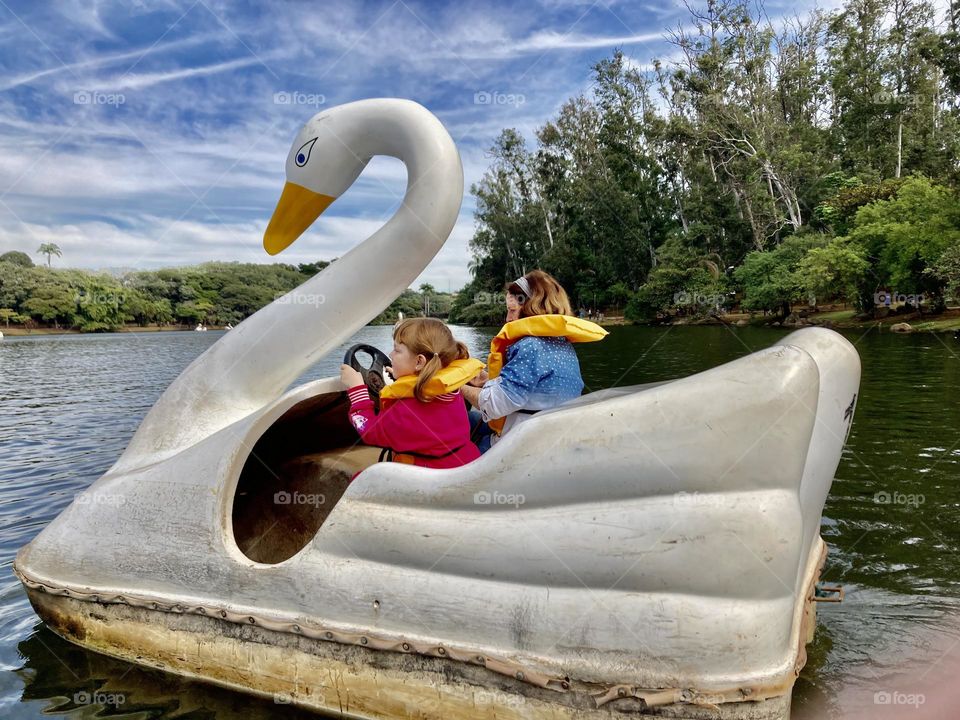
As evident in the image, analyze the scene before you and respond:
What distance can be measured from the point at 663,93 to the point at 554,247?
12.9m

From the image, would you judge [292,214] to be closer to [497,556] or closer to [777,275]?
[497,556]

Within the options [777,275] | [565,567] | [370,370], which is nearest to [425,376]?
[370,370]

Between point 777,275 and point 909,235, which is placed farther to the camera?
point 777,275

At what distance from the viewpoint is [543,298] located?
3254 mm

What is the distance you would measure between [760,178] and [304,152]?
4007 centimetres

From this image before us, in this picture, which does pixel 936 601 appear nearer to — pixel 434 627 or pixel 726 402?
pixel 726 402

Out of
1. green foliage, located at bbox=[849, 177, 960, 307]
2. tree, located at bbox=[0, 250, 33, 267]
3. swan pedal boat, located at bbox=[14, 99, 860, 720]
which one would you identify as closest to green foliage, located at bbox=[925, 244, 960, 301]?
green foliage, located at bbox=[849, 177, 960, 307]

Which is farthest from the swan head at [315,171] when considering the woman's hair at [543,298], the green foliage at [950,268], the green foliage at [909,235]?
the green foliage at [909,235]

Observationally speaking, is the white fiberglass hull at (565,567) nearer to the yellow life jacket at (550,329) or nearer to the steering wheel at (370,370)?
the yellow life jacket at (550,329)

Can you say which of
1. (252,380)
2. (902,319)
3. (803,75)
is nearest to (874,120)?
(803,75)

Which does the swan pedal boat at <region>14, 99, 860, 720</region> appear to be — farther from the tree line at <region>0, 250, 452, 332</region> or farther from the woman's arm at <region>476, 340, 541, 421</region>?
the tree line at <region>0, 250, 452, 332</region>

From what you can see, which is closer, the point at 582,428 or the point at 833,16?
the point at 582,428

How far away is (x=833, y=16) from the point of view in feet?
138

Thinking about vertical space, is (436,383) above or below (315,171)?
below
